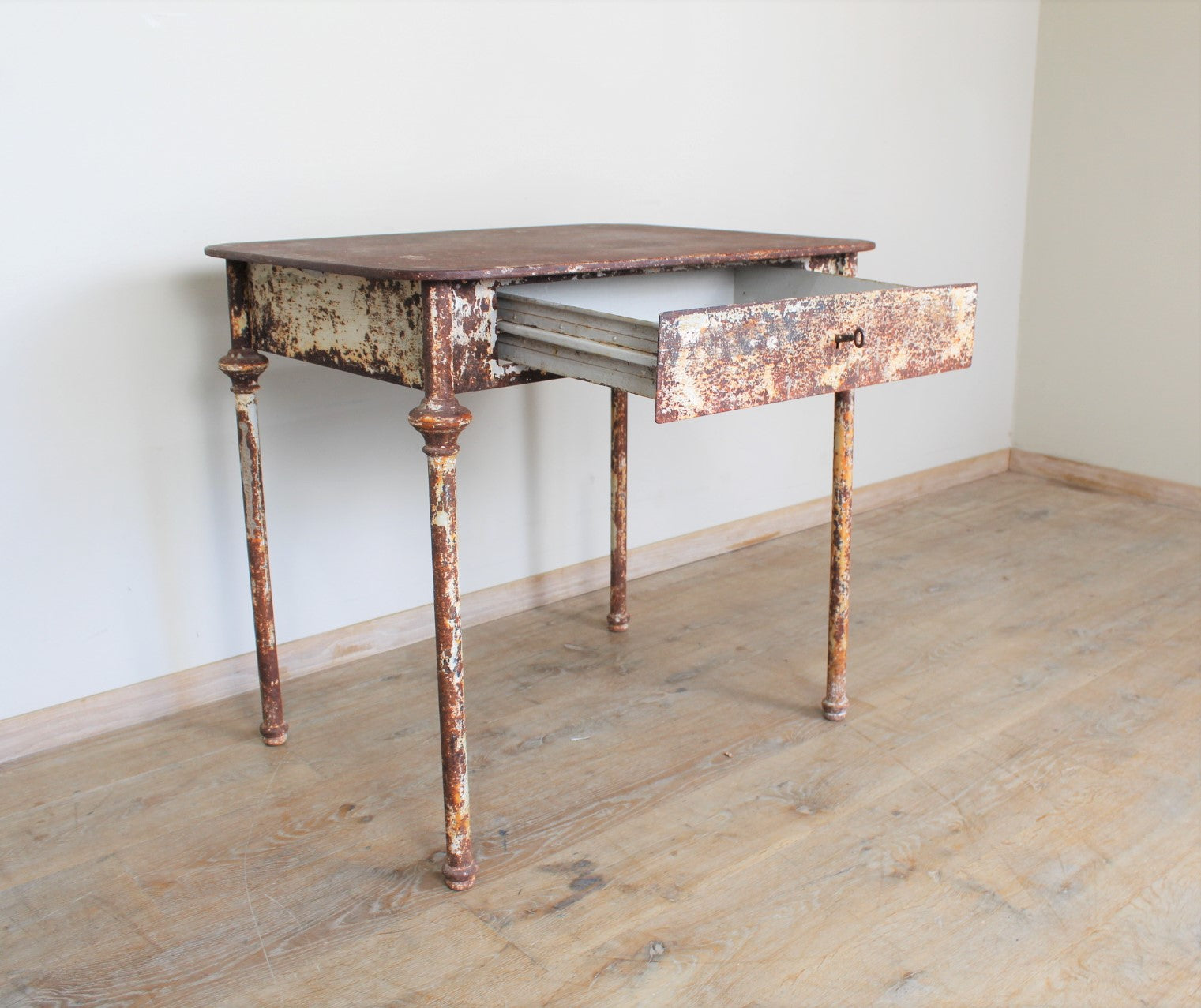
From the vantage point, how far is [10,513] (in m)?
1.81

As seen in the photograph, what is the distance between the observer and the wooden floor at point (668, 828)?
1.37 meters

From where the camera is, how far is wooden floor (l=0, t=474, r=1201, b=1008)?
53.8 inches

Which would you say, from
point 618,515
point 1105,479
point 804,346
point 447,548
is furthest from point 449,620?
point 1105,479

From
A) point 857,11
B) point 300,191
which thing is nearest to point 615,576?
point 300,191

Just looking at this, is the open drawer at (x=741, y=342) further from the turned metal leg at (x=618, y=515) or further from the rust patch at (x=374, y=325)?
the turned metal leg at (x=618, y=515)

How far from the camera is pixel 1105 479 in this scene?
3.47 m

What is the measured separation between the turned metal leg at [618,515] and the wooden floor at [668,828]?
6cm

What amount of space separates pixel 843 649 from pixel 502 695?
60 cm

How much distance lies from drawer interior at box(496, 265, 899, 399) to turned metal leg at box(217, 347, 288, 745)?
1.46 feet

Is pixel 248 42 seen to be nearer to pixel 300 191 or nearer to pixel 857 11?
pixel 300 191

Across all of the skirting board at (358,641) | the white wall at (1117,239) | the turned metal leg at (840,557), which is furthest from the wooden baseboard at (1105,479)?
the turned metal leg at (840,557)

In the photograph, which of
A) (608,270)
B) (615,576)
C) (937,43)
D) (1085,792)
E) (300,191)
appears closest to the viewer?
(608,270)

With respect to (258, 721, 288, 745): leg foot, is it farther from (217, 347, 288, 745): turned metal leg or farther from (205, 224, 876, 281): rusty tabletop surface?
(205, 224, 876, 281): rusty tabletop surface

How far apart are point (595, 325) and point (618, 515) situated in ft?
3.05
